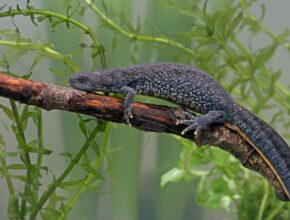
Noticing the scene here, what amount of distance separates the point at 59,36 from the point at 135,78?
1.22 m

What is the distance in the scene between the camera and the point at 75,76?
6.20ft

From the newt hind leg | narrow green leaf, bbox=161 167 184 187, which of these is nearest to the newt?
the newt hind leg

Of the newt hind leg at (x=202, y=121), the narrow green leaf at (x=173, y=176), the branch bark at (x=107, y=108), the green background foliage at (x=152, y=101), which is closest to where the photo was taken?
the branch bark at (x=107, y=108)

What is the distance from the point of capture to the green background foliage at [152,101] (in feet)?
8.19

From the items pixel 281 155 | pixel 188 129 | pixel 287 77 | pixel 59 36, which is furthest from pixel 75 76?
pixel 287 77

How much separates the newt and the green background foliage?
41 cm

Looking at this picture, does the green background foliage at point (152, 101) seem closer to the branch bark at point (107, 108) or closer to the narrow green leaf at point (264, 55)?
the narrow green leaf at point (264, 55)

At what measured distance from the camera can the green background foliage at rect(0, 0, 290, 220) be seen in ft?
8.19

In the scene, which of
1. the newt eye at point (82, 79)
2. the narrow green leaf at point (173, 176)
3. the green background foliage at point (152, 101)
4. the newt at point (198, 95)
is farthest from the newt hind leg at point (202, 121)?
the narrow green leaf at point (173, 176)

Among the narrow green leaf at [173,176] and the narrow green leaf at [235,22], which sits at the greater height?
the narrow green leaf at [235,22]

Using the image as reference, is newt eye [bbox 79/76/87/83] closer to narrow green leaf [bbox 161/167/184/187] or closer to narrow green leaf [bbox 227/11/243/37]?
narrow green leaf [bbox 227/11/243/37]

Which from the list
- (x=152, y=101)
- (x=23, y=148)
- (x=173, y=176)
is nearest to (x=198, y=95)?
(x=23, y=148)

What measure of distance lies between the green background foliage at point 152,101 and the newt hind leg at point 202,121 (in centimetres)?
64

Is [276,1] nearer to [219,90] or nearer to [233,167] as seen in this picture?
[233,167]
